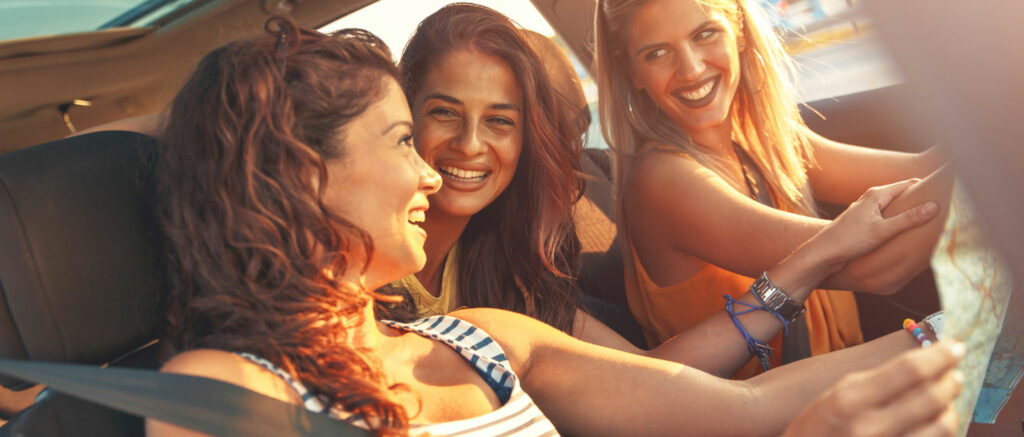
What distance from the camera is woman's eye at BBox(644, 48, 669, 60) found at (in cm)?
182

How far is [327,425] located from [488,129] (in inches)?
31.1

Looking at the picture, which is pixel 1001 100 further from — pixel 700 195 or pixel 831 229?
pixel 700 195

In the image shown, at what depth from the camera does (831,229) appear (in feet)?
4.90

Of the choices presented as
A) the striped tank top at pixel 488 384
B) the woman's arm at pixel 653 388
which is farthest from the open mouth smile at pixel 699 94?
the striped tank top at pixel 488 384

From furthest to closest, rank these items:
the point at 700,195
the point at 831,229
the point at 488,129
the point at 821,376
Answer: the point at 700,195 < the point at 488,129 < the point at 831,229 < the point at 821,376

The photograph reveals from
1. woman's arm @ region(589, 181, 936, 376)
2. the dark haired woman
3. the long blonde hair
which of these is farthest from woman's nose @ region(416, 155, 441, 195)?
the long blonde hair

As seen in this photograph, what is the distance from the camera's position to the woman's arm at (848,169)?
201 centimetres

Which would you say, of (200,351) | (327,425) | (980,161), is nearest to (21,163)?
(200,351)

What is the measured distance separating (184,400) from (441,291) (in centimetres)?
87

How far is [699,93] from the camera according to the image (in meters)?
1.85

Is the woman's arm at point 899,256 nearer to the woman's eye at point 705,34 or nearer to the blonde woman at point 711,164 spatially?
the blonde woman at point 711,164

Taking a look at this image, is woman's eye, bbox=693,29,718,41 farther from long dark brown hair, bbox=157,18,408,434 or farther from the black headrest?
the black headrest

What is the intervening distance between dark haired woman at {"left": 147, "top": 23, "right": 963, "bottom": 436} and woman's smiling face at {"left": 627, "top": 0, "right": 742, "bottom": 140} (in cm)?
72

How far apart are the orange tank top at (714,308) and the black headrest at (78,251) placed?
1119 millimetres
